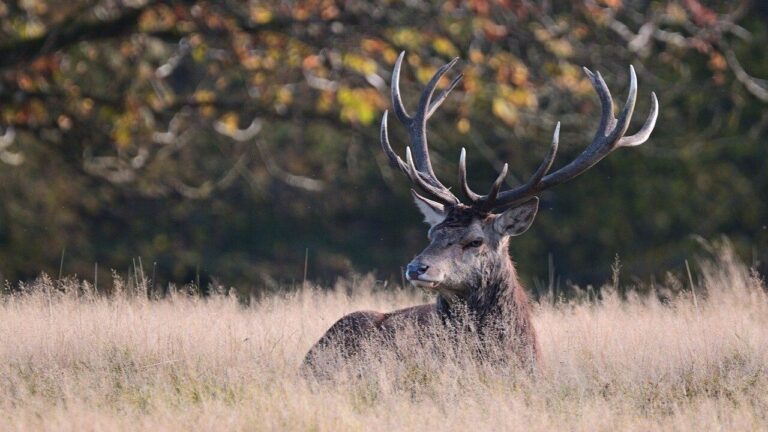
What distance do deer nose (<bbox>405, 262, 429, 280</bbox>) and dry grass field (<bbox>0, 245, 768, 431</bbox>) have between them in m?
0.35

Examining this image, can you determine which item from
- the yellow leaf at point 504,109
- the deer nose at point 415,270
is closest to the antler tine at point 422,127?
the deer nose at point 415,270

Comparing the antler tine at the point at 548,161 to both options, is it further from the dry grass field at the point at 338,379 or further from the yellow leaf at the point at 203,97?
Result: the yellow leaf at the point at 203,97

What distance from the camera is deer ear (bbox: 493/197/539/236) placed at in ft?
23.8

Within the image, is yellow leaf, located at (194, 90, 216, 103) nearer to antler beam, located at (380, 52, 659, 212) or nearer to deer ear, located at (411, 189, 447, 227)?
antler beam, located at (380, 52, 659, 212)

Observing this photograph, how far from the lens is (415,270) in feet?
22.5

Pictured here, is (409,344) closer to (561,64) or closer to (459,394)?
(459,394)

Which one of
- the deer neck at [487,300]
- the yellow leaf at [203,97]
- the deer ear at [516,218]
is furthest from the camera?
the yellow leaf at [203,97]

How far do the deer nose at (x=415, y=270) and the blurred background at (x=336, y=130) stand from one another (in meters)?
3.78

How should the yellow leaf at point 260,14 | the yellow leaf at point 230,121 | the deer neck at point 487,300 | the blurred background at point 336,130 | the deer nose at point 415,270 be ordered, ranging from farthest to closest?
the yellow leaf at point 230,121 < the yellow leaf at point 260,14 < the blurred background at point 336,130 < the deer neck at point 487,300 < the deer nose at point 415,270

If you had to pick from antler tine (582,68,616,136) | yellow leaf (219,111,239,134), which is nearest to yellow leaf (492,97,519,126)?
yellow leaf (219,111,239,134)

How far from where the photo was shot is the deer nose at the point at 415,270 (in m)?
6.83

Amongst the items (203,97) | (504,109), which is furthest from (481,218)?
(203,97)

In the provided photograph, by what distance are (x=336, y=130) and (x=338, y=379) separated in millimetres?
6909

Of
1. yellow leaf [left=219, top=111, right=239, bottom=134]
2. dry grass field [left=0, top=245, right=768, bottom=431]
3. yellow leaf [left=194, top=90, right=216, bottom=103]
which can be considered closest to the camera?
dry grass field [left=0, top=245, right=768, bottom=431]
